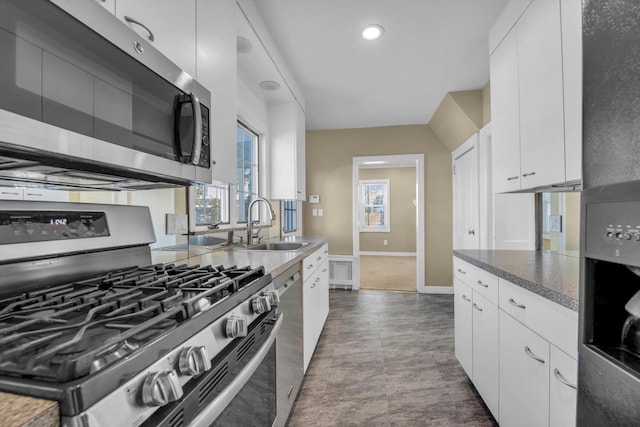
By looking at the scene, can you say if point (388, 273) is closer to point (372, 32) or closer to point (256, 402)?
point (372, 32)

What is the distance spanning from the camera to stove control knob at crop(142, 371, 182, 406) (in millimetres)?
513

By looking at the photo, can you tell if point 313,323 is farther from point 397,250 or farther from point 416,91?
point 397,250

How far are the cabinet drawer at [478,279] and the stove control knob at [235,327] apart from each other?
1.29 m

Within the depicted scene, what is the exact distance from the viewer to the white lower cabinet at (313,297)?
205 centimetres

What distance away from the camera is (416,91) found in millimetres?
3391

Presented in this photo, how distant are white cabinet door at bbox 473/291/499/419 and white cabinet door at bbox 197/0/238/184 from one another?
5.04 feet

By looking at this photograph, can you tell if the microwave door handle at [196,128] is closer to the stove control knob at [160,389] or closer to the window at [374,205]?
the stove control knob at [160,389]

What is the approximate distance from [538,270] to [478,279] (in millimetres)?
350

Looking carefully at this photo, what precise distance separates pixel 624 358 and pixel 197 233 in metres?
1.88

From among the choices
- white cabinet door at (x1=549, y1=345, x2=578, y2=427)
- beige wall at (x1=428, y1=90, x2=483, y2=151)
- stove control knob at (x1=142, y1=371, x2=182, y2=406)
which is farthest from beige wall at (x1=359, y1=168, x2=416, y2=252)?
stove control knob at (x1=142, y1=371, x2=182, y2=406)

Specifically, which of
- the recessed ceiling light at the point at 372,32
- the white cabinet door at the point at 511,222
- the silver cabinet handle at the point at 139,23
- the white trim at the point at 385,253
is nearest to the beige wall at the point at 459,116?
the white cabinet door at the point at 511,222

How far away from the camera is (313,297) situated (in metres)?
2.35

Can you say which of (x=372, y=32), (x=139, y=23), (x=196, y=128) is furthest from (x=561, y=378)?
(x=372, y=32)

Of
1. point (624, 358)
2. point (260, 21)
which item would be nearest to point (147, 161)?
point (624, 358)
